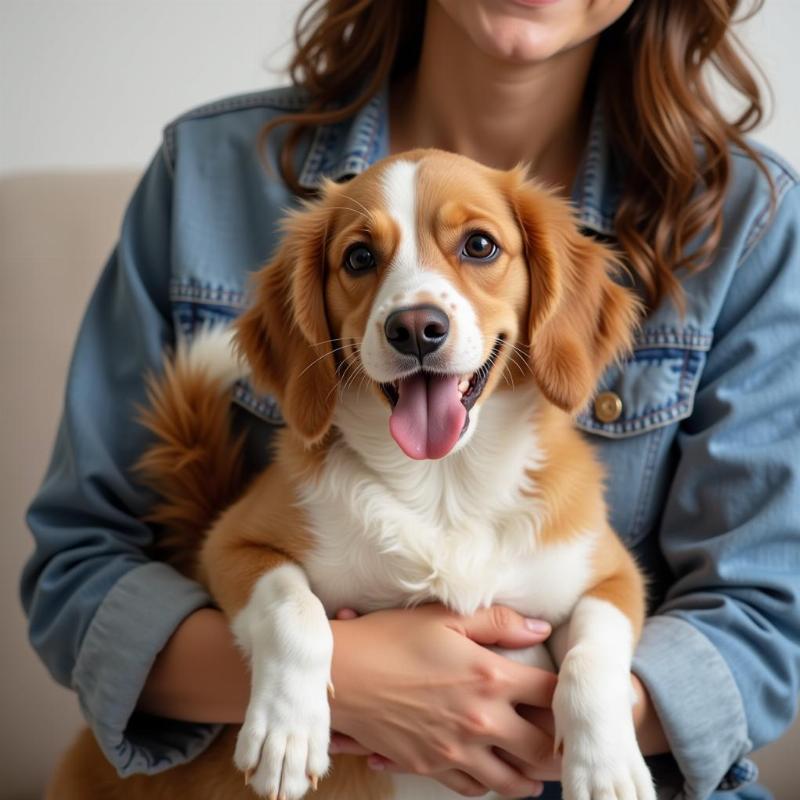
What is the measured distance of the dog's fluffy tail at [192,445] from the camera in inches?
57.6

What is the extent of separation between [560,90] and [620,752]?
1.03m

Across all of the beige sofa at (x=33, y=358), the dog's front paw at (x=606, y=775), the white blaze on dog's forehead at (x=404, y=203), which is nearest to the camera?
the dog's front paw at (x=606, y=775)

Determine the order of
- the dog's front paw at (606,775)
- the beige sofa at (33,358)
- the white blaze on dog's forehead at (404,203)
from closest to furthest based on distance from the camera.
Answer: the dog's front paw at (606,775)
the white blaze on dog's forehead at (404,203)
the beige sofa at (33,358)

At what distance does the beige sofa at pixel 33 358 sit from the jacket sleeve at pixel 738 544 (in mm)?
691

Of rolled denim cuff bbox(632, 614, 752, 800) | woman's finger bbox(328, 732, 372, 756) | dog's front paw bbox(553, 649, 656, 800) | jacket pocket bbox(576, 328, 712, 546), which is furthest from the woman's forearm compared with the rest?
jacket pocket bbox(576, 328, 712, 546)

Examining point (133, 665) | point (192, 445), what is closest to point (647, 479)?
point (192, 445)

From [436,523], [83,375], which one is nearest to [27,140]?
[83,375]

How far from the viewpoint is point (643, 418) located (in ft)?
4.91

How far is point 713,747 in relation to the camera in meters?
1.29

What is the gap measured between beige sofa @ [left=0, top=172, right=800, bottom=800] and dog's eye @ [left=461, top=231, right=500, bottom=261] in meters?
0.99

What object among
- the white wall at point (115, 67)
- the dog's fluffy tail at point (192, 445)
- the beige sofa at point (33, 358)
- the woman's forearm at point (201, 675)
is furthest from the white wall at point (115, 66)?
the woman's forearm at point (201, 675)

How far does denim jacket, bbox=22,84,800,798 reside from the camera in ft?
4.36

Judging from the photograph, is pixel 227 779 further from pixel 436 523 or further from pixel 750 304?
pixel 750 304

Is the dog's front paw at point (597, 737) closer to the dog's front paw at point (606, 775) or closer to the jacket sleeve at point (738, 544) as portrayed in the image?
the dog's front paw at point (606, 775)
